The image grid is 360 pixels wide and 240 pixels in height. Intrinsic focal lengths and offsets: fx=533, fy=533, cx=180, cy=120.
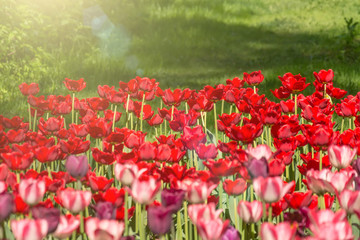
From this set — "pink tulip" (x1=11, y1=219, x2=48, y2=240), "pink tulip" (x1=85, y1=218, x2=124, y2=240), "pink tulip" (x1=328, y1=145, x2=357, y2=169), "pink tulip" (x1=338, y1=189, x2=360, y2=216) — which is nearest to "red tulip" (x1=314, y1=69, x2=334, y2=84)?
"pink tulip" (x1=328, y1=145, x2=357, y2=169)

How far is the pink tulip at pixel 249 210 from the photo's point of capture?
5.13 feet

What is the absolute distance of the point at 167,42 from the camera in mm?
9586

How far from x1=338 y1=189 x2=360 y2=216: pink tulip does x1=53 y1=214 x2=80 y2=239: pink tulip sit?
30.2 inches

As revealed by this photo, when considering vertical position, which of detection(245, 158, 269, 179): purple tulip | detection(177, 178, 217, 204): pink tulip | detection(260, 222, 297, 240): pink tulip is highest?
detection(245, 158, 269, 179): purple tulip

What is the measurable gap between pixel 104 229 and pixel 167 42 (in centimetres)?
836

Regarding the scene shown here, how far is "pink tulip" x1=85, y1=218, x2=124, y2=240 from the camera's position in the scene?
1360 millimetres

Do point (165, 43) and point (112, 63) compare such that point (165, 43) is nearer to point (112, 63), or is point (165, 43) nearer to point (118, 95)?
point (112, 63)

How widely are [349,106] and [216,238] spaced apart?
5.59 feet

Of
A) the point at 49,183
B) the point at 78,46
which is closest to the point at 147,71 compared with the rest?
the point at 78,46

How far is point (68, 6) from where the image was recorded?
27.0 ft

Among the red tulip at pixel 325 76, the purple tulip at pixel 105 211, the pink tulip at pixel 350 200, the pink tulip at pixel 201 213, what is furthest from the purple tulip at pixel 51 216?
the red tulip at pixel 325 76

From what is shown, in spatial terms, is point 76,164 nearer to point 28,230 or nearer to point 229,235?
point 28,230

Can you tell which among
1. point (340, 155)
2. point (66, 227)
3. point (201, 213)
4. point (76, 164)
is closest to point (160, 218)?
point (201, 213)

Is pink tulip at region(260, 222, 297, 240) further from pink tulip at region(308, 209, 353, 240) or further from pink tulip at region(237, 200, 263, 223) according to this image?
pink tulip at region(237, 200, 263, 223)
